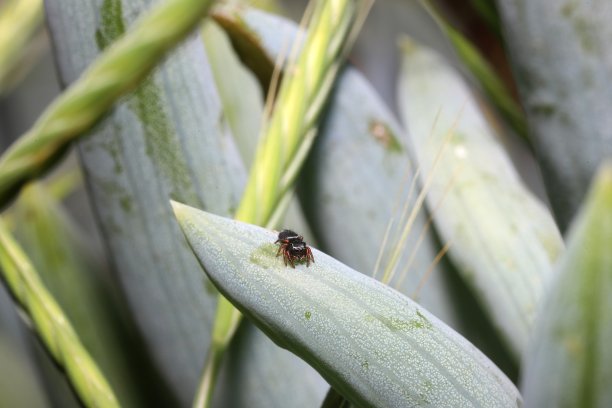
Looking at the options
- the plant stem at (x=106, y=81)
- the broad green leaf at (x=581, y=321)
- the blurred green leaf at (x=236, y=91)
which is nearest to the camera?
the broad green leaf at (x=581, y=321)

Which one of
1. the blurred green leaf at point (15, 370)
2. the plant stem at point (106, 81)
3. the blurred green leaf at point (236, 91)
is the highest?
the blurred green leaf at point (236, 91)

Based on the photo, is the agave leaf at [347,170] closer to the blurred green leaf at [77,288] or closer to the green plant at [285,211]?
the green plant at [285,211]

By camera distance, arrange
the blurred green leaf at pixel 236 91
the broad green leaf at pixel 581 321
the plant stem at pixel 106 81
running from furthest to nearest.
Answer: the blurred green leaf at pixel 236 91, the plant stem at pixel 106 81, the broad green leaf at pixel 581 321

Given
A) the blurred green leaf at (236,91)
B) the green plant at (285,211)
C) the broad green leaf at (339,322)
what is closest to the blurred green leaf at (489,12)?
the green plant at (285,211)

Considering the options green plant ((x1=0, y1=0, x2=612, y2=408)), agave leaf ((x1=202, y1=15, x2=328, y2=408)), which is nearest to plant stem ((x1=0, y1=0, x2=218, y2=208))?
green plant ((x1=0, y1=0, x2=612, y2=408))

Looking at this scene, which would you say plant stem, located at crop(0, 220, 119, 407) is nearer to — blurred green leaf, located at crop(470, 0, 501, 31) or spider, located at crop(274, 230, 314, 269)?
spider, located at crop(274, 230, 314, 269)

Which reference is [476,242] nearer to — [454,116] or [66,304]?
[454,116]

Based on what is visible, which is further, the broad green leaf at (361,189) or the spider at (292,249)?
the broad green leaf at (361,189)
